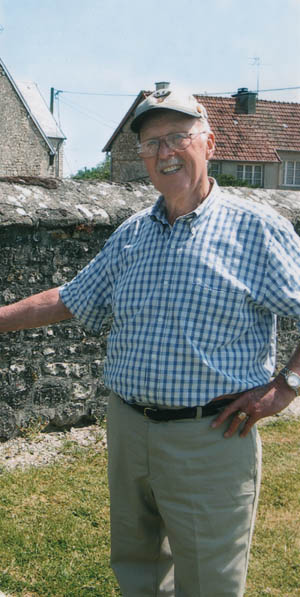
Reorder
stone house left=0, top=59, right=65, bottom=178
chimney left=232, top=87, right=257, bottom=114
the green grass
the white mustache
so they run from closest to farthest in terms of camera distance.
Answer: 1. the white mustache
2. the green grass
3. stone house left=0, top=59, right=65, bottom=178
4. chimney left=232, top=87, right=257, bottom=114

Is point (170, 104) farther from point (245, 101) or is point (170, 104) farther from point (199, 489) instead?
point (245, 101)

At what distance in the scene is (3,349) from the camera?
423cm

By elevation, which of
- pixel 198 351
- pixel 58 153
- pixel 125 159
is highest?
pixel 58 153

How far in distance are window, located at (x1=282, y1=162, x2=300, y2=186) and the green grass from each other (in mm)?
28167

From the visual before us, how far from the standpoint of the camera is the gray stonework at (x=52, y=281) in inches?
166

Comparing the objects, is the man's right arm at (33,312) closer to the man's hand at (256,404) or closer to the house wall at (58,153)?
the man's hand at (256,404)

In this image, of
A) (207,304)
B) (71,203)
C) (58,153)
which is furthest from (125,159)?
(207,304)

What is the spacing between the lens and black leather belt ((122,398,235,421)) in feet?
7.13

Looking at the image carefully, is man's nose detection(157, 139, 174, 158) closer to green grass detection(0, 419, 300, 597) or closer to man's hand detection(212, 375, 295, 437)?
man's hand detection(212, 375, 295, 437)

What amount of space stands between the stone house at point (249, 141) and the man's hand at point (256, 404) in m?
25.5

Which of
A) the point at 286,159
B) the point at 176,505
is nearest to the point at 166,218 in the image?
the point at 176,505

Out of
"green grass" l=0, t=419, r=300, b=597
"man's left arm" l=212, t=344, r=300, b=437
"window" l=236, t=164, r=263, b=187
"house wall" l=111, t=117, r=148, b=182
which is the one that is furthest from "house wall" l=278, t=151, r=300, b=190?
"man's left arm" l=212, t=344, r=300, b=437

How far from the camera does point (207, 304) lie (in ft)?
7.05

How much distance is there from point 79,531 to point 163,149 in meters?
2.16
